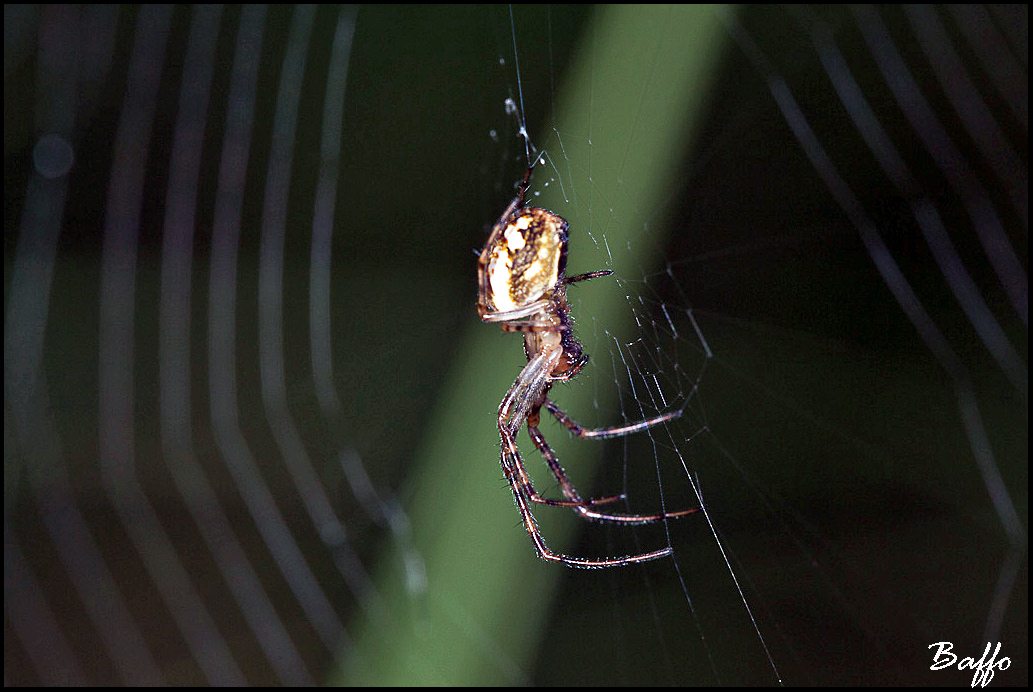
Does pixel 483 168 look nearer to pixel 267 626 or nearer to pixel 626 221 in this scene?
pixel 626 221

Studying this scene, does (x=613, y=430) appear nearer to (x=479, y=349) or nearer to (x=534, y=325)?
(x=534, y=325)

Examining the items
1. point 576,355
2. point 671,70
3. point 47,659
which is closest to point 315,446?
point 47,659

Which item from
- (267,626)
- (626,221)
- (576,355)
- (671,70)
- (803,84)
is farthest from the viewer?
(267,626)

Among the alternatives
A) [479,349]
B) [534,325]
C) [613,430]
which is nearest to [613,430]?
[613,430]
